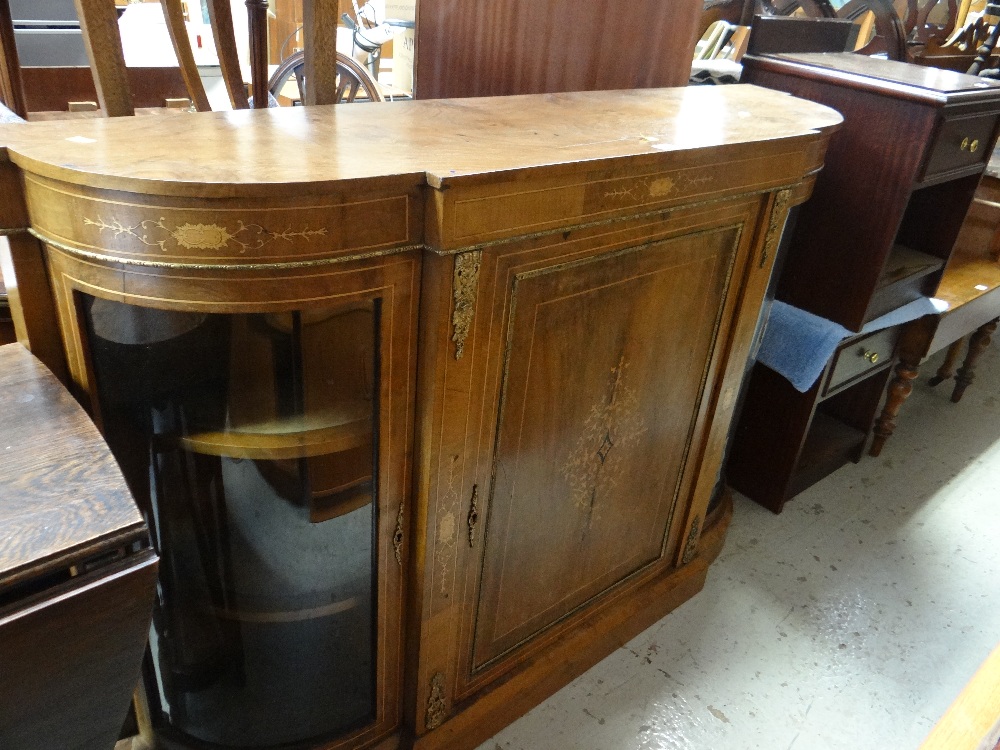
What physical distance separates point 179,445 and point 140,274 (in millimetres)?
233

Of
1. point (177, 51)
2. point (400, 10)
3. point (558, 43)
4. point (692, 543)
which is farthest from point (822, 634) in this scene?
point (400, 10)

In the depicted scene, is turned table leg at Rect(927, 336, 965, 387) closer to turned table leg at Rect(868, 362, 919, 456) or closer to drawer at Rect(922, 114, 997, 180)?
turned table leg at Rect(868, 362, 919, 456)

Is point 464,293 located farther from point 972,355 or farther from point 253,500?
point 972,355

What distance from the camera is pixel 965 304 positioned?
A: 71.3 inches

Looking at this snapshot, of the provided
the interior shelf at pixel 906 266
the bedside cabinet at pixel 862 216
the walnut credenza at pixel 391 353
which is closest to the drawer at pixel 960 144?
the bedside cabinet at pixel 862 216

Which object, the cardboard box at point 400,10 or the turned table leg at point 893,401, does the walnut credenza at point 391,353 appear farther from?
the cardboard box at point 400,10

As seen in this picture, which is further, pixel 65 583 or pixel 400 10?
pixel 400 10

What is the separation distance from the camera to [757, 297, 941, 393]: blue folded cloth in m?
1.51

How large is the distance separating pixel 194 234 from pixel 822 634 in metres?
1.40

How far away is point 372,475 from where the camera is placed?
2.85ft

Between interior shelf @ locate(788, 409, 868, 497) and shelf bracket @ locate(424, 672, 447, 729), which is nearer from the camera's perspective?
shelf bracket @ locate(424, 672, 447, 729)

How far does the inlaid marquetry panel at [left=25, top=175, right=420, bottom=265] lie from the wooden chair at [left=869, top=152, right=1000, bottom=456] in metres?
1.56

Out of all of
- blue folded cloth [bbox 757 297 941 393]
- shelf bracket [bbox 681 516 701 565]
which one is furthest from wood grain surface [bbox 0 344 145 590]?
blue folded cloth [bbox 757 297 941 393]

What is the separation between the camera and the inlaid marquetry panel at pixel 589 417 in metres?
0.93
